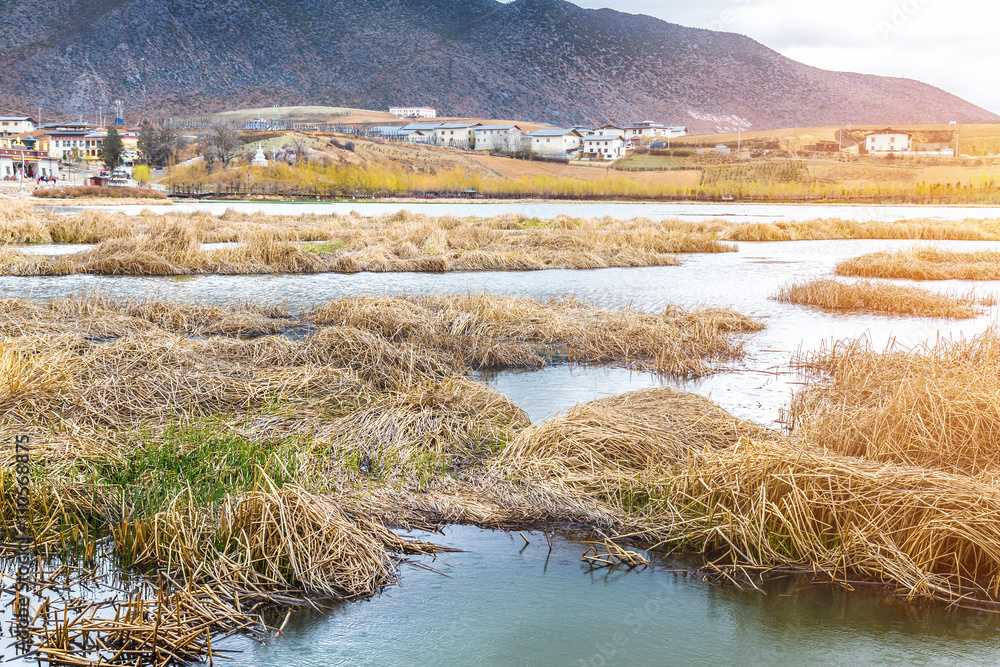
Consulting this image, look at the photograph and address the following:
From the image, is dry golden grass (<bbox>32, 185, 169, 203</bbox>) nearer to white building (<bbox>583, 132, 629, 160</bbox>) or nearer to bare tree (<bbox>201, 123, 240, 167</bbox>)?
→ bare tree (<bbox>201, 123, 240, 167</bbox>)

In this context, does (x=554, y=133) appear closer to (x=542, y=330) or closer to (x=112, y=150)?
(x=112, y=150)

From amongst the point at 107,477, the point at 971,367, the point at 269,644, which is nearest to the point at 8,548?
the point at 107,477

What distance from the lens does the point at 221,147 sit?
411 feet

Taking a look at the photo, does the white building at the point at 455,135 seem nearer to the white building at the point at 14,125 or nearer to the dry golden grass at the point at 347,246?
the white building at the point at 14,125

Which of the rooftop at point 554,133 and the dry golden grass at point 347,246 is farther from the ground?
the rooftop at point 554,133

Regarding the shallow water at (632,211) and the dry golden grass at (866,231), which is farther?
the shallow water at (632,211)

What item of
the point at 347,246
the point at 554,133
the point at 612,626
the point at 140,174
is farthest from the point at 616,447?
the point at 554,133

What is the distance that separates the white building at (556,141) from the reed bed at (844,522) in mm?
170315

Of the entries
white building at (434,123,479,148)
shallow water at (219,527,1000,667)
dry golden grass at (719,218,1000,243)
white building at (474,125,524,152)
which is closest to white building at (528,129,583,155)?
white building at (474,125,524,152)

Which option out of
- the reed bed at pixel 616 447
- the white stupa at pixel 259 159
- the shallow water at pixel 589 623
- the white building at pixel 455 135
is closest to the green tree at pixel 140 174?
the white stupa at pixel 259 159

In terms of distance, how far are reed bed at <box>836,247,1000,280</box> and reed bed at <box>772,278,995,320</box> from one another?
4.96 m

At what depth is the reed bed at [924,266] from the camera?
987 inches

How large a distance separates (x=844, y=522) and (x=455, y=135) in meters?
188

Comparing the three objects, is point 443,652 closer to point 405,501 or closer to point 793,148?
point 405,501
